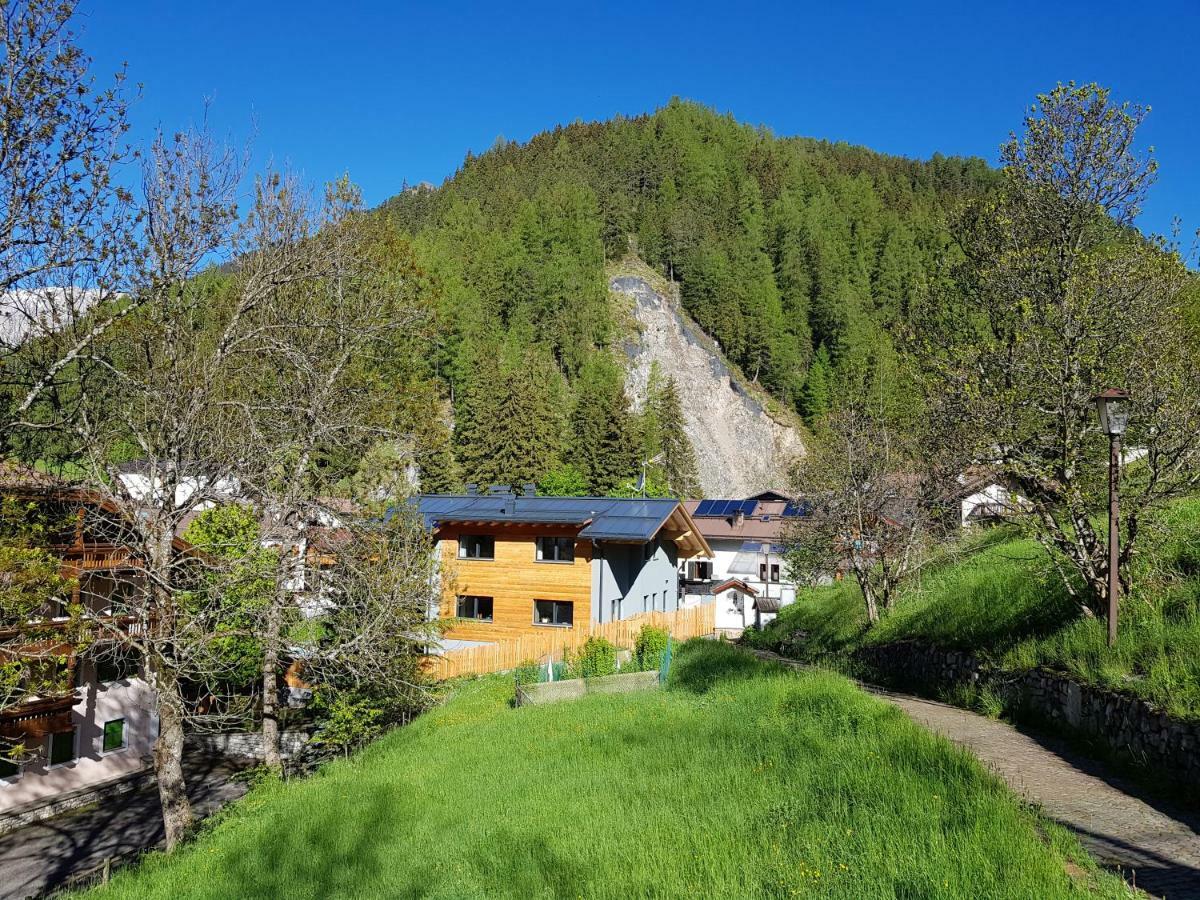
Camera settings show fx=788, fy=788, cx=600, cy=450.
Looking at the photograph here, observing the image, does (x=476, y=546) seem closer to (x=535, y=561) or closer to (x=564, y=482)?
(x=535, y=561)

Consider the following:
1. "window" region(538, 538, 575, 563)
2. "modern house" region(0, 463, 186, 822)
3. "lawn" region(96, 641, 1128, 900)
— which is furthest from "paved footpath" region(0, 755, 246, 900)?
"window" region(538, 538, 575, 563)

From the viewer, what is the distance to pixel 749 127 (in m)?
188

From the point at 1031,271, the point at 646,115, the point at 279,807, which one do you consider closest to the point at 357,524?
the point at 279,807

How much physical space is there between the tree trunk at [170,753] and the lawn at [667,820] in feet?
2.47

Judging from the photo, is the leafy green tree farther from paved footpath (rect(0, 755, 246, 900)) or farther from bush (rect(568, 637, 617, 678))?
paved footpath (rect(0, 755, 246, 900))

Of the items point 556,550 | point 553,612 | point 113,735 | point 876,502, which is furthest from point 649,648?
point 113,735

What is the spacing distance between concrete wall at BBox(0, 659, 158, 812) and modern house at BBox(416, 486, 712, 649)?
34.2 feet

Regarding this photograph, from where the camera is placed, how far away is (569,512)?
102 ft

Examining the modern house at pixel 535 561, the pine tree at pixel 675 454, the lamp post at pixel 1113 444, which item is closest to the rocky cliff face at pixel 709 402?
the pine tree at pixel 675 454

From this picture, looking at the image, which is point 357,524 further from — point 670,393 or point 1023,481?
point 670,393

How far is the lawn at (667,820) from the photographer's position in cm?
602

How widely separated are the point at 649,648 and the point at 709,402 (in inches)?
3029

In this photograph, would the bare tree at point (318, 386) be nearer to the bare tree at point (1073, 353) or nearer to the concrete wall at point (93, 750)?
the concrete wall at point (93, 750)

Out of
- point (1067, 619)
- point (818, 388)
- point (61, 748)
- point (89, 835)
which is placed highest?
point (818, 388)
